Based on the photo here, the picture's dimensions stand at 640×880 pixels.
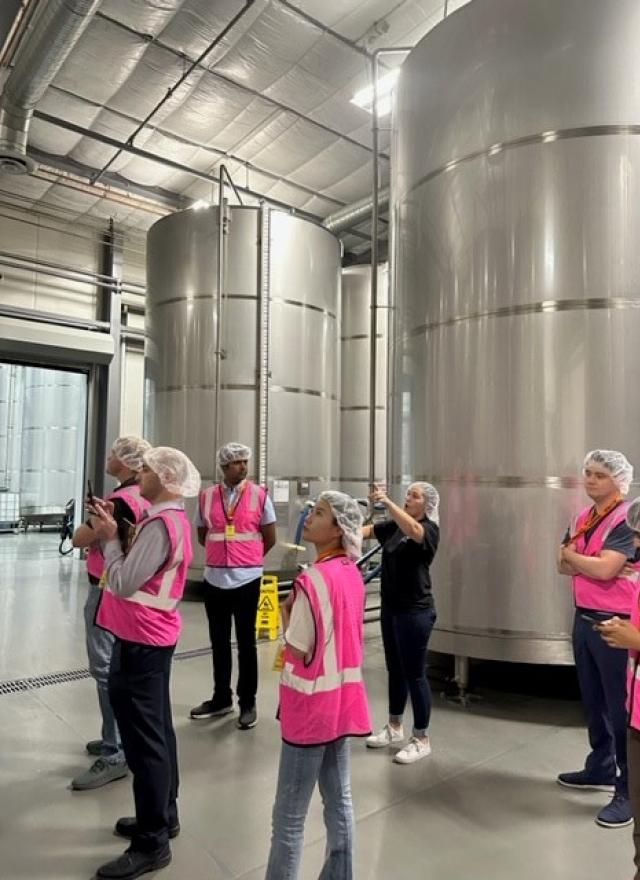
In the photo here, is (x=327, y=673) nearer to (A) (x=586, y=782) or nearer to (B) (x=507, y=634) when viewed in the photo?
(A) (x=586, y=782)

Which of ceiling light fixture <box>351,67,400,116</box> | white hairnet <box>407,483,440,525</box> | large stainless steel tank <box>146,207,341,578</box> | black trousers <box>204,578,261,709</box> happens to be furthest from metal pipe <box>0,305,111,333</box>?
white hairnet <box>407,483,440,525</box>

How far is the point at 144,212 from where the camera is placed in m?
10.4

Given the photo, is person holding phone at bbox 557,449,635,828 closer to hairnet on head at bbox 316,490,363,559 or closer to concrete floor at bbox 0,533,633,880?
concrete floor at bbox 0,533,633,880

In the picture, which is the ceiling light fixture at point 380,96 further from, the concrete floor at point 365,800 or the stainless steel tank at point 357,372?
the concrete floor at point 365,800

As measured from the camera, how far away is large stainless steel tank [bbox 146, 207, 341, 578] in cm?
755

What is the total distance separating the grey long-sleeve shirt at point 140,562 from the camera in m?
2.25

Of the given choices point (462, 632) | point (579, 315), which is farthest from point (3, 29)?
point (462, 632)

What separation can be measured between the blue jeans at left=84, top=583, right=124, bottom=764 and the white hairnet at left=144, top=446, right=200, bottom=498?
100cm

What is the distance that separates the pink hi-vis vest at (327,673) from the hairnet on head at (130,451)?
1.37m

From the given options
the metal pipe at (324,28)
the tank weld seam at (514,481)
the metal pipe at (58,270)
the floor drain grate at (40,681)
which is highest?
the metal pipe at (324,28)

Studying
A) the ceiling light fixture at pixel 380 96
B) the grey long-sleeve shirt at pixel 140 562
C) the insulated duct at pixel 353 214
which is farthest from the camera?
the insulated duct at pixel 353 214

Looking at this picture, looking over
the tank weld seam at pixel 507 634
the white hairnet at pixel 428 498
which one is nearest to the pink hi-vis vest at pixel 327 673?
the white hairnet at pixel 428 498

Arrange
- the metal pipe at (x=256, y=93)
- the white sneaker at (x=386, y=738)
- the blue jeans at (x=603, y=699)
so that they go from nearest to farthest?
1. the blue jeans at (x=603, y=699)
2. the white sneaker at (x=386, y=738)
3. the metal pipe at (x=256, y=93)

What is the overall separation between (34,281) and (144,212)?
214cm
